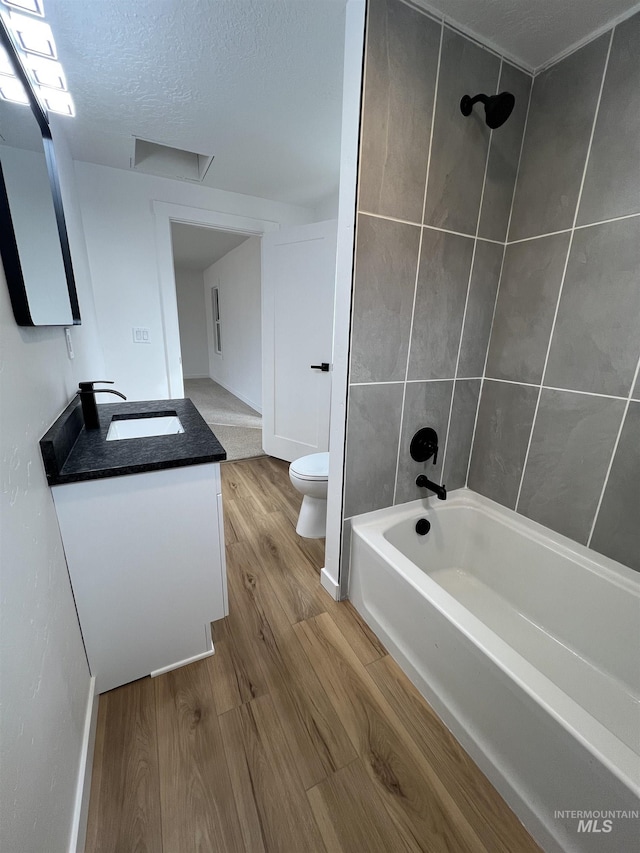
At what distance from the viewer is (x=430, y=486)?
147 cm

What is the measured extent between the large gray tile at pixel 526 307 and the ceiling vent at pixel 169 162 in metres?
2.07

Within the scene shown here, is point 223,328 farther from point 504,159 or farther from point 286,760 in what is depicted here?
point 286,760

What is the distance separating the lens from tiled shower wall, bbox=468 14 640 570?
1.08 m

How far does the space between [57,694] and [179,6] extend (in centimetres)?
212

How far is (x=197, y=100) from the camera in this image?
1.63 meters

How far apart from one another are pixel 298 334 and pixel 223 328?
12.4 feet

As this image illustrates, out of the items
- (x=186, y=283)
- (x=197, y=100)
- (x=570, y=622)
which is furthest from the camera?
(x=186, y=283)

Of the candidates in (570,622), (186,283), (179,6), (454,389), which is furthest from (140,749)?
(186,283)

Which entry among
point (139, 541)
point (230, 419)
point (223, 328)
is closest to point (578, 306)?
point (139, 541)

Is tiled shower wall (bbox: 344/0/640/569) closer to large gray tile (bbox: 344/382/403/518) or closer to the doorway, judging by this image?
large gray tile (bbox: 344/382/403/518)

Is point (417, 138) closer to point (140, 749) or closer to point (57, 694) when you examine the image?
point (57, 694)

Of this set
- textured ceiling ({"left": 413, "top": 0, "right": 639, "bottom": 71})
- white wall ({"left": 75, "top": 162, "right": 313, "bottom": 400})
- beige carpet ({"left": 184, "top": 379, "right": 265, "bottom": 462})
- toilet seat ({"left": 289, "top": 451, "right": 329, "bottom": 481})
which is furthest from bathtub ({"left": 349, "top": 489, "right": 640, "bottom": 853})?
white wall ({"left": 75, "top": 162, "right": 313, "bottom": 400})

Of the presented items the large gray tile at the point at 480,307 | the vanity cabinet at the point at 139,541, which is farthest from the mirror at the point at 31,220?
the large gray tile at the point at 480,307

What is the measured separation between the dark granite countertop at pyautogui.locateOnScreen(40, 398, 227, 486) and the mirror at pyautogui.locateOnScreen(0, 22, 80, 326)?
0.31 meters
